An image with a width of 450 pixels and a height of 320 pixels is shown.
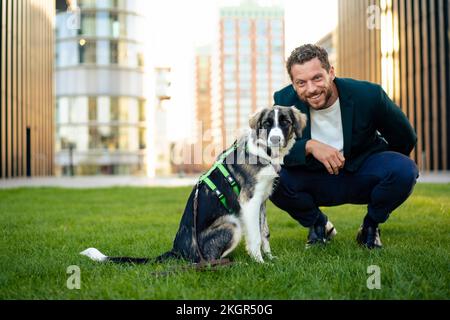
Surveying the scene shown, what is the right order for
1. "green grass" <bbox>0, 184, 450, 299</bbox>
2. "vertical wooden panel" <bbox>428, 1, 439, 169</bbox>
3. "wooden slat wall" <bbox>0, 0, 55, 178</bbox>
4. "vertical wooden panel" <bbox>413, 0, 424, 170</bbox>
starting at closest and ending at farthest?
"green grass" <bbox>0, 184, 450, 299</bbox> < "wooden slat wall" <bbox>0, 0, 55, 178</bbox> < "vertical wooden panel" <bbox>428, 1, 439, 169</bbox> < "vertical wooden panel" <bbox>413, 0, 424, 170</bbox>

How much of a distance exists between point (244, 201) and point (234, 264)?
1.77 ft

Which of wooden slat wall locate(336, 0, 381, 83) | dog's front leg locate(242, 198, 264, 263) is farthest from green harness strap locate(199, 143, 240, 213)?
wooden slat wall locate(336, 0, 381, 83)

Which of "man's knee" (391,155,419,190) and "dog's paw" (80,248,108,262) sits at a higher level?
"man's knee" (391,155,419,190)

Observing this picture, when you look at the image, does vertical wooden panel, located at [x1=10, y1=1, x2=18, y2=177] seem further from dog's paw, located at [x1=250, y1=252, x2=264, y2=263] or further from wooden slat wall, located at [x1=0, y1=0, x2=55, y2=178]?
dog's paw, located at [x1=250, y1=252, x2=264, y2=263]

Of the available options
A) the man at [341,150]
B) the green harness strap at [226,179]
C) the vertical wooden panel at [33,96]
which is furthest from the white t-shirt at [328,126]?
the vertical wooden panel at [33,96]

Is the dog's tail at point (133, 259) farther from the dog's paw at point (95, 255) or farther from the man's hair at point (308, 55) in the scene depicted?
the man's hair at point (308, 55)

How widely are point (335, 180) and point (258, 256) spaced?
112cm

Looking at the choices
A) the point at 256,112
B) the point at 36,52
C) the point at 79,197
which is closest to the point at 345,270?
the point at 256,112

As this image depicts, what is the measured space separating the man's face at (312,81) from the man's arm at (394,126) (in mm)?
535

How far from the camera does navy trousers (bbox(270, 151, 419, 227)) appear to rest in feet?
13.4

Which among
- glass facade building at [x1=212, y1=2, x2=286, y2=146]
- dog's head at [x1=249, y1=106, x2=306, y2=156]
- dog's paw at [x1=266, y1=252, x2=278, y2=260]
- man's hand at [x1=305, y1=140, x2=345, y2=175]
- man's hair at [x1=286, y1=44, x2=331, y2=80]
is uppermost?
glass facade building at [x1=212, y1=2, x2=286, y2=146]

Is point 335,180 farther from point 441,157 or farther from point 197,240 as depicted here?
point 441,157

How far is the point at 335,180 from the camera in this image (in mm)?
4359
